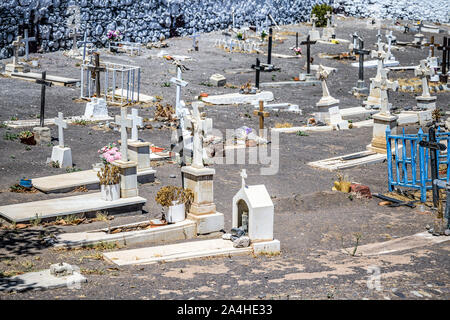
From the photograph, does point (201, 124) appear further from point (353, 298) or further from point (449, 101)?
point (449, 101)

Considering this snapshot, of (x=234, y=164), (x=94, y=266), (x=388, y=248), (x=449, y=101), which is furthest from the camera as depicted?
(x=449, y=101)

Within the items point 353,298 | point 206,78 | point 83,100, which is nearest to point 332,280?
point 353,298

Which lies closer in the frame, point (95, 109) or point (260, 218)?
point (260, 218)

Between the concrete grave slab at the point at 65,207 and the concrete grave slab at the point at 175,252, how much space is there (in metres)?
2.01

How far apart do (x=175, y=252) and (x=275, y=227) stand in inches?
94.9

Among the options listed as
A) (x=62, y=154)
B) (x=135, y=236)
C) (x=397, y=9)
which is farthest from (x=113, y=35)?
(x=397, y=9)

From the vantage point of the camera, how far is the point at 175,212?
1184 cm

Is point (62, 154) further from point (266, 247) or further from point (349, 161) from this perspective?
point (349, 161)

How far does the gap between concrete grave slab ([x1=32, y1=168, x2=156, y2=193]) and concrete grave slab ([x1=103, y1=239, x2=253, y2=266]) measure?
3662mm

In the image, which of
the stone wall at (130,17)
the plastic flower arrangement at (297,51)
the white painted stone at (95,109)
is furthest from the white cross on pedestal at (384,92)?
the stone wall at (130,17)

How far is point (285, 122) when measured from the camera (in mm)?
21562

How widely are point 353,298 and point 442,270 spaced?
1.94 meters
